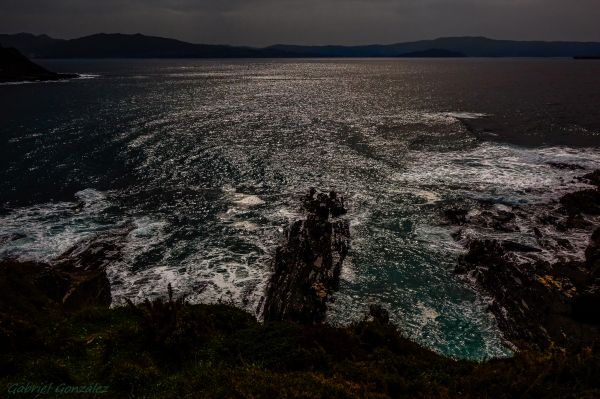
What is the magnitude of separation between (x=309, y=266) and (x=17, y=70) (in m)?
197

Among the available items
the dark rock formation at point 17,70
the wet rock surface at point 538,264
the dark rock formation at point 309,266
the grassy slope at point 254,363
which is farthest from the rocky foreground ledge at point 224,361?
the dark rock formation at point 17,70

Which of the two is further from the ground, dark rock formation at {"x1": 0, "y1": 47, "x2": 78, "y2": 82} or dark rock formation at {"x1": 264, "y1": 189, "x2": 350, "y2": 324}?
dark rock formation at {"x1": 0, "y1": 47, "x2": 78, "y2": 82}

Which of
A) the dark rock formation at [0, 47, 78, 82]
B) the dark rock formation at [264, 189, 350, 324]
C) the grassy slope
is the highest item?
the dark rock formation at [0, 47, 78, 82]

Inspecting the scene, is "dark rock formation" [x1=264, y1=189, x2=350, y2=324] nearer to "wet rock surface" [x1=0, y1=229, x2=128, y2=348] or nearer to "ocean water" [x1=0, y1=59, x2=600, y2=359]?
"ocean water" [x1=0, y1=59, x2=600, y2=359]

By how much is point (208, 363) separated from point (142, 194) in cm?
3136

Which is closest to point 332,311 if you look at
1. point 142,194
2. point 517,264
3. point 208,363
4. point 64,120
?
point 208,363

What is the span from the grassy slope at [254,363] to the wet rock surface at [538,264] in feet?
23.5

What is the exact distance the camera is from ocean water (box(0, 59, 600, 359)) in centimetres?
2694

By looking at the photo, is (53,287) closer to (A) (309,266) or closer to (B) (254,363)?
(B) (254,363)

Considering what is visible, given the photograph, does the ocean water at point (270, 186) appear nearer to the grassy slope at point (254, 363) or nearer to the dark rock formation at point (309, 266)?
the dark rock formation at point (309, 266)

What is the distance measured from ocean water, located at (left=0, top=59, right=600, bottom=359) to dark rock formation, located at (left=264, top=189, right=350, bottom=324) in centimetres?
103

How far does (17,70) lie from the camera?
555 ft

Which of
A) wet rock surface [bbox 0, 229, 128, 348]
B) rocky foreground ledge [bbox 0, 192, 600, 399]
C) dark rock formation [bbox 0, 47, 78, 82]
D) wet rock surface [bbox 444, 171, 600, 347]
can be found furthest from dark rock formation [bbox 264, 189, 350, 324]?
dark rock formation [bbox 0, 47, 78, 82]

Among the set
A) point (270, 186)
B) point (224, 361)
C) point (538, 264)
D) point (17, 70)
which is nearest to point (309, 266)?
point (224, 361)
